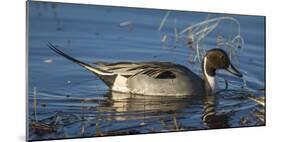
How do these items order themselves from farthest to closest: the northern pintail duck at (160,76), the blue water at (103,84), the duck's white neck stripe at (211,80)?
1. the duck's white neck stripe at (211,80)
2. the northern pintail duck at (160,76)
3. the blue water at (103,84)

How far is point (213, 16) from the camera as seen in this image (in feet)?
7.99

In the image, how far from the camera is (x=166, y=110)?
7.68 ft

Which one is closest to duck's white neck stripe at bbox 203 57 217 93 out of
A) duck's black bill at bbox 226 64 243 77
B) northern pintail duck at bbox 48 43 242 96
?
northern pintail duck at bbox 48 43 242 96

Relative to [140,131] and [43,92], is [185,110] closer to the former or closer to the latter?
[140,131]

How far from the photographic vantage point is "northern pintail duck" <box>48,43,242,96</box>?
2.25 meters

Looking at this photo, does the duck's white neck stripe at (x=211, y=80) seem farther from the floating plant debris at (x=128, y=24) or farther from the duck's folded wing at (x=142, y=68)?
the floating plant debris at (x=128, y=24)

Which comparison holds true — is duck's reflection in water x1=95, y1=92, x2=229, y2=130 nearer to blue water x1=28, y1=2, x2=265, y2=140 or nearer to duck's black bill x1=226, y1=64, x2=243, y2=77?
blue water x1=28, y1=2, x2=265, y2=140

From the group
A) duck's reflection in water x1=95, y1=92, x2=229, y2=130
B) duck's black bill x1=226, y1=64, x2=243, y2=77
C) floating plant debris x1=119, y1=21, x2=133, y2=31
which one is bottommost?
duck's reflection in water x1=95, y1=92, x2=229, y2=130

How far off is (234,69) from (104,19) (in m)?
0.82

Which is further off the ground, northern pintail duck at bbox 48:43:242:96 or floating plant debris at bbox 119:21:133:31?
floating plant debris at bbox 119:21:133:31

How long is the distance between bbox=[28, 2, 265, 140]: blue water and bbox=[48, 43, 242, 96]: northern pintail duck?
0.03 meters

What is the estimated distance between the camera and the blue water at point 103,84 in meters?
2.12

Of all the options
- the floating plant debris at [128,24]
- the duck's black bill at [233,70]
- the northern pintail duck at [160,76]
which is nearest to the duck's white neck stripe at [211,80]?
the northern pintail duck at [160,76]
